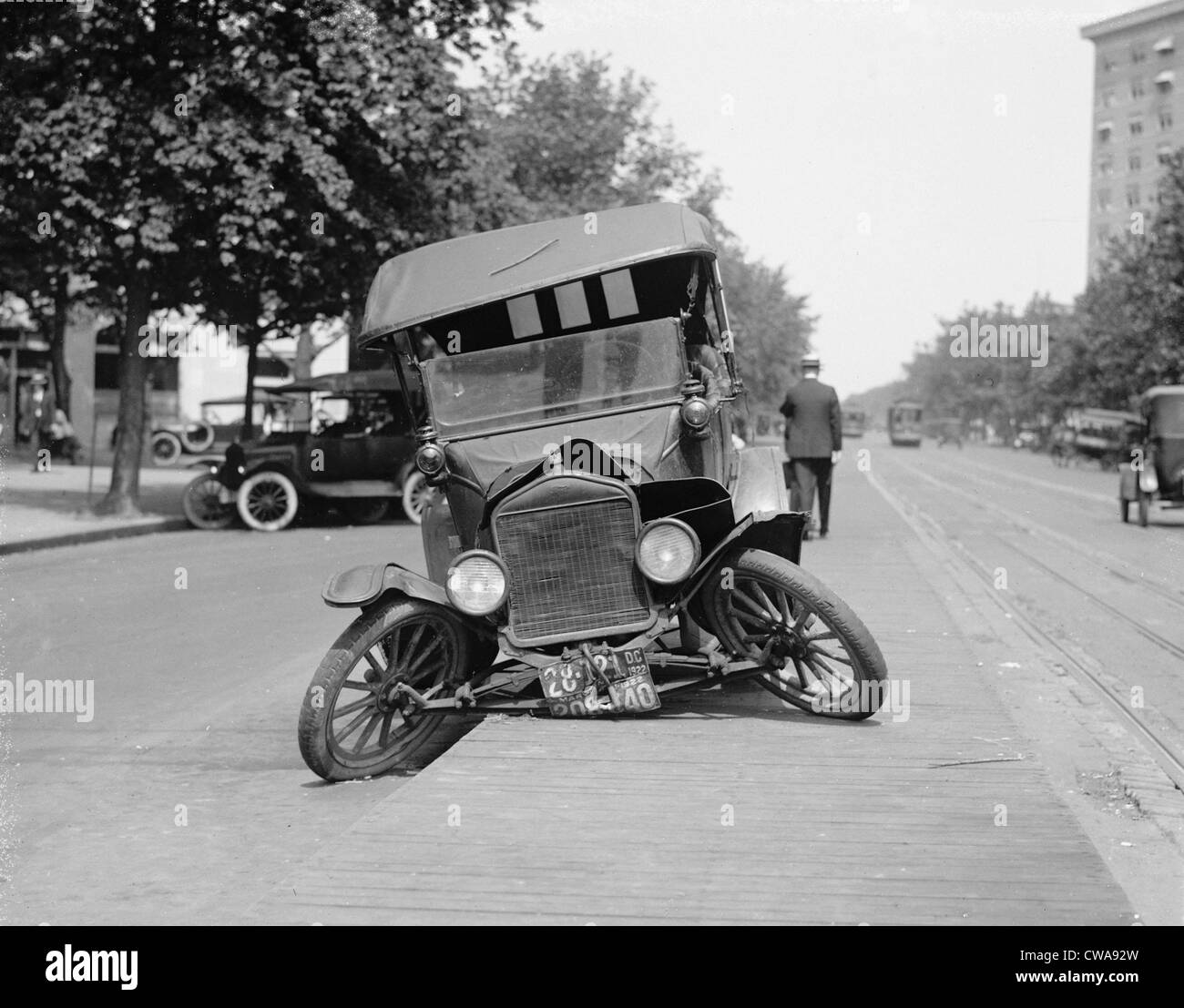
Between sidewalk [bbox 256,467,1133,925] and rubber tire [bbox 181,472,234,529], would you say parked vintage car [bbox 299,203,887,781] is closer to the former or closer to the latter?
sidewalk [bbox 256,467,1133,925]

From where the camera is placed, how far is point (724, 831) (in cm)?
476

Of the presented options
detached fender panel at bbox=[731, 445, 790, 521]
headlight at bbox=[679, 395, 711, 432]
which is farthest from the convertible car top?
detached fender panel at bbox=[731, 445, 790, 521]

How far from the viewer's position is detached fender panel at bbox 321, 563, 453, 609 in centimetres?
629

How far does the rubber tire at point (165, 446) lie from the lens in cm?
4666

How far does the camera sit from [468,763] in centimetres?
570

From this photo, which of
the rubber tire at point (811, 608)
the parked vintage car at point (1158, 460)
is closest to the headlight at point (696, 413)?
the rubber tire at point (811, 608)

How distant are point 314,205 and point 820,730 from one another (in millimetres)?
16127

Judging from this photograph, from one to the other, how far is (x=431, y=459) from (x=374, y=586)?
1132 millimetres

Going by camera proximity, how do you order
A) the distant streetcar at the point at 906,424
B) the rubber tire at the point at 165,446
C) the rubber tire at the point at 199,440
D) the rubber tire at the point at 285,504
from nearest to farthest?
1. the rubber tire at the point at 285,504
2. the rubber tire at the point at 199,440
3. the rubber tire at the point at 165,446
4. the distant streetcar at the point at 906,424

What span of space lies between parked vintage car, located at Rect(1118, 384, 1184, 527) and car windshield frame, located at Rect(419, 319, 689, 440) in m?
15.8

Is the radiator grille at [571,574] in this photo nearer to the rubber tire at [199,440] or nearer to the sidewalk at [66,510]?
the sidewalk at [66,510]

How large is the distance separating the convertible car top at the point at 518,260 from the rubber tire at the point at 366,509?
15036mm
